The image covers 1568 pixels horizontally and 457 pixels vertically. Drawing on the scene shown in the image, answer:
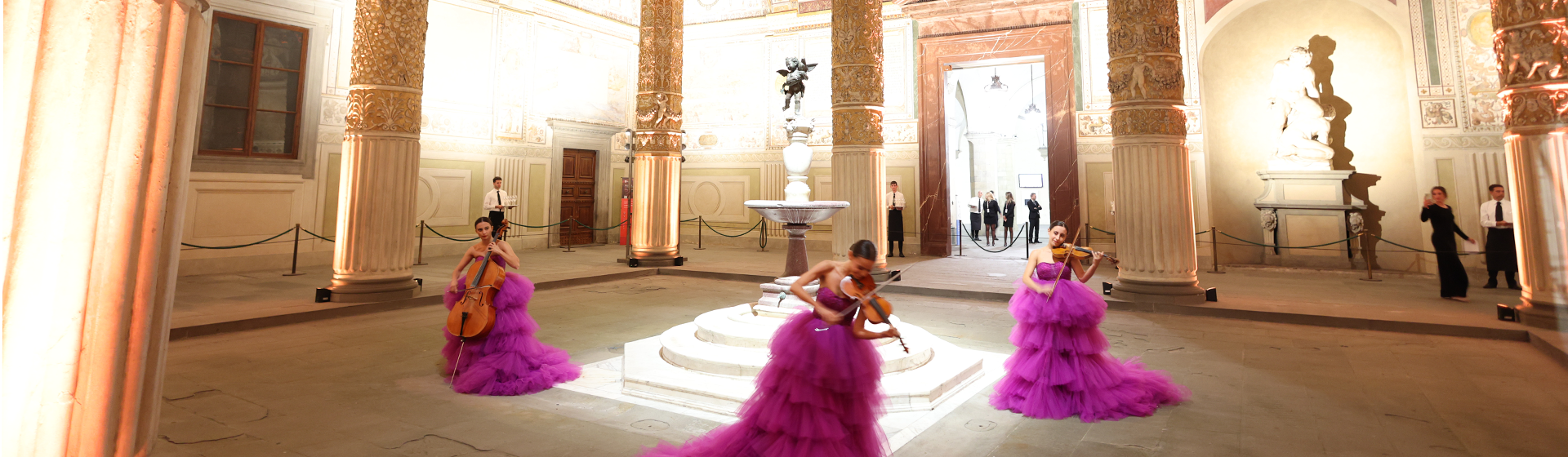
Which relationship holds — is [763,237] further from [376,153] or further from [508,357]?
[508,357]

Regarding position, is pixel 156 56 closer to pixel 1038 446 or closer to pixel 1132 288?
pixel 1038 446

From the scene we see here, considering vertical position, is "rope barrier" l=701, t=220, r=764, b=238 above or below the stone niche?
below

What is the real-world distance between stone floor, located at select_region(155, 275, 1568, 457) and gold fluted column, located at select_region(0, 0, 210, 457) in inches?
80.1

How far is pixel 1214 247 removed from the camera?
10023 millimetres

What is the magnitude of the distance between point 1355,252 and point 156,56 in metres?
13.6

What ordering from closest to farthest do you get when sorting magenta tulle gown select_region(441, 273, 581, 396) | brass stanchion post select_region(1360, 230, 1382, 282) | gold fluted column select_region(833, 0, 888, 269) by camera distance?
magenta tulle gown select_region(441, 273, 581, 396), gold fluted column select_region(833, 0, 888, 269), brass stanchion post select_region(1360, 230, 1382, 282)

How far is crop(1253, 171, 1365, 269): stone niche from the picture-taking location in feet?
32.2

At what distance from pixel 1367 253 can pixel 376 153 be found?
13.1m

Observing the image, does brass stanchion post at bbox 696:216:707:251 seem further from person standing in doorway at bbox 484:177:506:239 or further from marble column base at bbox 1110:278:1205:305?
marble column base at bbox 1110:278:1205:305

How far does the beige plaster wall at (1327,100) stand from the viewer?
10.0 metres

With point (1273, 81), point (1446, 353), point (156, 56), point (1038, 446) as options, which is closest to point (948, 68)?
point (1273, 81)

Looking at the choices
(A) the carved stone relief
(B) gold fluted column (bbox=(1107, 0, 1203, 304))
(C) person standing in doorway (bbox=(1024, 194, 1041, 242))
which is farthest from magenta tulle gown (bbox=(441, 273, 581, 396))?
(C) person standing in doorway (bbox=(1024, 194, 1041, 242))

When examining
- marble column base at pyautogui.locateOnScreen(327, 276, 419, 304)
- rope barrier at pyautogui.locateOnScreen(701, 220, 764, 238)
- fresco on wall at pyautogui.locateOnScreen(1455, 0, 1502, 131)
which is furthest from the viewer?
rope barrier at pyautogui.locateOnScreen(701, 220, 764, 238)

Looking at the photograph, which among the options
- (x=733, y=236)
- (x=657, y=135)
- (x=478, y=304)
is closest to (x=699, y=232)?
(x=733, y=236)
